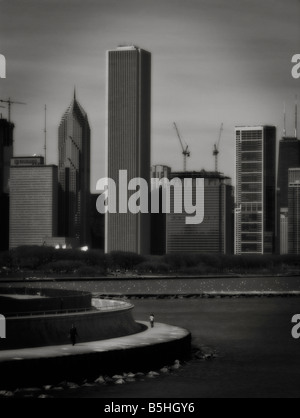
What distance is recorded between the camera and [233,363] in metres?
37.9

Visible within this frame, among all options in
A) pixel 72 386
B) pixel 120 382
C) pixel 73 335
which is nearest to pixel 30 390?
pixel 72 386

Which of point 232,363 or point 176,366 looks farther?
point 232,363

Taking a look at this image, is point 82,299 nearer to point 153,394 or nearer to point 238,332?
point 153,394

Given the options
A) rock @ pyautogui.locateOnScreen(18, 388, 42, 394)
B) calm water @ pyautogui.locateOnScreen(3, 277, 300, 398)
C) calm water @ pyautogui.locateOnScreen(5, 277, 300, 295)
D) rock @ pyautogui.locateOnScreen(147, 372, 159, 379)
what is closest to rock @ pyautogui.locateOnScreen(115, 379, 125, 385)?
calm water @ pyautogui.locateOnScreen(3, 277, 300, 398)

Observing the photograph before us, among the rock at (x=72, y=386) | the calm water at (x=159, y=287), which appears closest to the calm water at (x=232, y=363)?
the rock at (x=72, y=386)

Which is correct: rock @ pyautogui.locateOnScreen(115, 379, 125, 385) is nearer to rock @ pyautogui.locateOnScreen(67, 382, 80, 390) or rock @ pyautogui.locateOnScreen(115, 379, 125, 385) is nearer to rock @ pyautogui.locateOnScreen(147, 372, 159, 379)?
rock @ pyautogui.locateOnScreen(67, 382, 80, 390)

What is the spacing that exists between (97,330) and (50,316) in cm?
264

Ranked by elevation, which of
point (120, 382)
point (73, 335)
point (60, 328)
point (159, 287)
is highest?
point (60, 328)

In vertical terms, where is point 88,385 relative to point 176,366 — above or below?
above

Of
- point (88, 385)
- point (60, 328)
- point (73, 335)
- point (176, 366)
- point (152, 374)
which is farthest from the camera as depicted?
point (176, 366)

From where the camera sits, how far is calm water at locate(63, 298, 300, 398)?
30.3m

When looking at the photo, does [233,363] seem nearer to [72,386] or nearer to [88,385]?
[88,385]


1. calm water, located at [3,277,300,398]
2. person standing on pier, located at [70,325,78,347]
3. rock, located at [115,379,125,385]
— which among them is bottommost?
calm water, located at [3,277,300,398]
